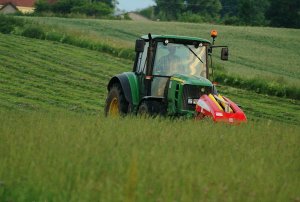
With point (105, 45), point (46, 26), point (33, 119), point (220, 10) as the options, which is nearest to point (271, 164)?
point (33, 119)

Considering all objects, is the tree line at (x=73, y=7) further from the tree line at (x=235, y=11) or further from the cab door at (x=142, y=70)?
the cab door at (x=142, y=70)

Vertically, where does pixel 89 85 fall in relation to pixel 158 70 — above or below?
below

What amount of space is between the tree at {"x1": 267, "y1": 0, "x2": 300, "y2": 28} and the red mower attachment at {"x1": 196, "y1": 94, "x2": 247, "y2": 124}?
6122 cm

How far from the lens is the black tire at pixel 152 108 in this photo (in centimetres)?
1223

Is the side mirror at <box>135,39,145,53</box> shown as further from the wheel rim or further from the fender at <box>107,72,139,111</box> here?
the wheel rim

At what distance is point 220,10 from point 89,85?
89.8 m

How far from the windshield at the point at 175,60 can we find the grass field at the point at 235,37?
772 inches

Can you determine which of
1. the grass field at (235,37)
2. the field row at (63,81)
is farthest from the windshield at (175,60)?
the grass field at (235,37)

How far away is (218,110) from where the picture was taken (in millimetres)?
11664

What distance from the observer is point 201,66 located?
13055mm

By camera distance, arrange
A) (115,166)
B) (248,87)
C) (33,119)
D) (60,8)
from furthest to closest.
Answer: (60,8) < (248,87) < (33,119) < (115,166)

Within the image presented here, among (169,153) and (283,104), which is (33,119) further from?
(283,104)

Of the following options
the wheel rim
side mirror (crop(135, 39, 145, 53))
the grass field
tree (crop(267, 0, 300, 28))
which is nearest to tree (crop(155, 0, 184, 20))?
tree (crop(267, 0, 300, 28))

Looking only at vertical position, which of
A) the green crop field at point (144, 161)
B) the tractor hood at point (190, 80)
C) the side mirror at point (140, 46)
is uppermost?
the side mirror at point (140, 46)
